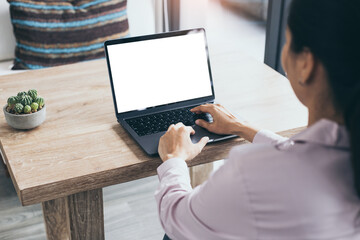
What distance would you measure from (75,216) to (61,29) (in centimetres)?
134

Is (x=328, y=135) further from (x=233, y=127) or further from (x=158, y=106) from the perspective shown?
(x=158, y=106)

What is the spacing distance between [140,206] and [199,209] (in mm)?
1326

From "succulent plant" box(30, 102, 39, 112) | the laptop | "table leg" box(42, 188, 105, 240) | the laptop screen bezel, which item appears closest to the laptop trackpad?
the laptop

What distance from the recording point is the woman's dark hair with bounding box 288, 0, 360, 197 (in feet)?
2.29

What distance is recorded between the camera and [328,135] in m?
0.76

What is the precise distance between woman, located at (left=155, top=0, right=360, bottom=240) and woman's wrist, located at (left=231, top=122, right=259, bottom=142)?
441 millimetres

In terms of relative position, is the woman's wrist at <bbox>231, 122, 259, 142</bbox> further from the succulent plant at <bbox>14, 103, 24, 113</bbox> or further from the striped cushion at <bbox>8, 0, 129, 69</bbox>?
the striped cushion at <bbox>8, 0, 129, 69</bbox>

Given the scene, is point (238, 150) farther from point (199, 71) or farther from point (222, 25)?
point (222, 25)

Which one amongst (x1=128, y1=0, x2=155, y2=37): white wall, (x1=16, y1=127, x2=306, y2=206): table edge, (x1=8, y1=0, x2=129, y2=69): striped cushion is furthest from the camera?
(x1=128, y1=0, x2=155, y2=37): white wall

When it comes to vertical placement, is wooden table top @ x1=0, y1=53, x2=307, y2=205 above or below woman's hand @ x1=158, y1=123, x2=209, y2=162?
below

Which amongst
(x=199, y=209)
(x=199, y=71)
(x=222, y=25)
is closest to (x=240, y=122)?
(x=199, y=71)

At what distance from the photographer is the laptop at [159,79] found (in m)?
1.38

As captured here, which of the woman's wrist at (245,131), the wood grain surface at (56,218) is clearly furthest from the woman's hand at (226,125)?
the wood grain surface at (56,218)

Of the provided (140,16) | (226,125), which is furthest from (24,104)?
(140,16)
